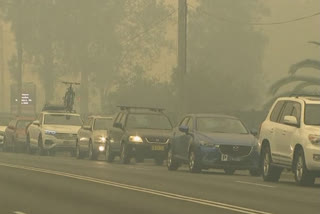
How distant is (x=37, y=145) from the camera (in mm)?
48656

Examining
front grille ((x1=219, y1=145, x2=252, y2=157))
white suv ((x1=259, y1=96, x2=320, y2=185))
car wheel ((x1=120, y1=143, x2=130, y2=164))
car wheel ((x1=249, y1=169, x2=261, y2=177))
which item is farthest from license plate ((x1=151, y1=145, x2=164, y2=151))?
white suv ((x1=259, y1=96, x2=320, y2=185))

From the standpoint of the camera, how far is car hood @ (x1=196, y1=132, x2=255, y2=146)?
99.4ft

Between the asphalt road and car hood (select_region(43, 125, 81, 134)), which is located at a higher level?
car hood (select_region(43, 125, 81, 134))

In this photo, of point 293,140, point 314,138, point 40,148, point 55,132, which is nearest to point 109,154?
point 55,132

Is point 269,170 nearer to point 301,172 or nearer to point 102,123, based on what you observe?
point 301,172

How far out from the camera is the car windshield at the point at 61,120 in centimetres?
4847

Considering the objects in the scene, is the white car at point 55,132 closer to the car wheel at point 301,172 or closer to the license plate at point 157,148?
the license plate at point 157,148

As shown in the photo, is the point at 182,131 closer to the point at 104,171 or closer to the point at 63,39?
the point at 104,171

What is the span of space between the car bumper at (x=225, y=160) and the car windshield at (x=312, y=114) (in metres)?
4.86

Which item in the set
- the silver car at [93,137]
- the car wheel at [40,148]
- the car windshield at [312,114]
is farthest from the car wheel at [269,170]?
the car wheel at [40,148]

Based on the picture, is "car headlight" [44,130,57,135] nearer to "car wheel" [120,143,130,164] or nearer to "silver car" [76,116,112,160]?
"silver car" [76,116,112,160]

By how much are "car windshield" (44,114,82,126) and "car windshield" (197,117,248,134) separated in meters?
17.4

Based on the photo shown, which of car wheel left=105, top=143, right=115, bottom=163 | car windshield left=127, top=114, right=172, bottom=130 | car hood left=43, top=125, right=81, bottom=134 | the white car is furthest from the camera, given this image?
car hood left=43, top=125, right=81, bottom=134

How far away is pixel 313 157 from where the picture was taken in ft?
79.9
